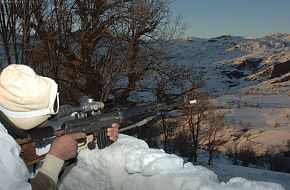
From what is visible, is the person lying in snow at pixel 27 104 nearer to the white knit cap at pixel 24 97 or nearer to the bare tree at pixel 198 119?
the white knit cap at pixel 24 97

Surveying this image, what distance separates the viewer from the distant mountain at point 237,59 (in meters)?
67.7

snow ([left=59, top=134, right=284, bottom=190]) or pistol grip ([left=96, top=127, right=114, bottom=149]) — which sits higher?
pistol grip ([left=96, top=127, right=114, bottom=149])

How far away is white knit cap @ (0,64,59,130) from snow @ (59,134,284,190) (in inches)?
83.0

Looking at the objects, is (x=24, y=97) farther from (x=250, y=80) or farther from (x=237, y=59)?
(x=237, y=59)

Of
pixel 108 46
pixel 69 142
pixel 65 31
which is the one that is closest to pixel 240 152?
pixel 108 46

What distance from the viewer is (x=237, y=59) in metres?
80.4

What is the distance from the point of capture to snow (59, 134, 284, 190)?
4.43m

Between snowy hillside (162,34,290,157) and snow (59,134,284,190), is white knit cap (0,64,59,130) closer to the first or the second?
snow (59,134,284,190)

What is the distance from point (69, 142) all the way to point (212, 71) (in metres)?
72.0

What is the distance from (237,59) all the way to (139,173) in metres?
77.4

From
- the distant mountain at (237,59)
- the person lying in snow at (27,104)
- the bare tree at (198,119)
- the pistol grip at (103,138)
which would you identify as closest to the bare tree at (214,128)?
the bare tree at (198,119)

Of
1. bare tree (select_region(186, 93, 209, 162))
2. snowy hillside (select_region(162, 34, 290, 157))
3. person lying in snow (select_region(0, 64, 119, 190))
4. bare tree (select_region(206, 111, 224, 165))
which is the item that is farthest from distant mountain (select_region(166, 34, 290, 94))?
person lying in snow (select_region(0, 64, 119, 190))

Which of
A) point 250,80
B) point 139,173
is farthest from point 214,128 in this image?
point 139,173

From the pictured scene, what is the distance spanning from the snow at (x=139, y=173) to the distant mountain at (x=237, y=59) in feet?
166
